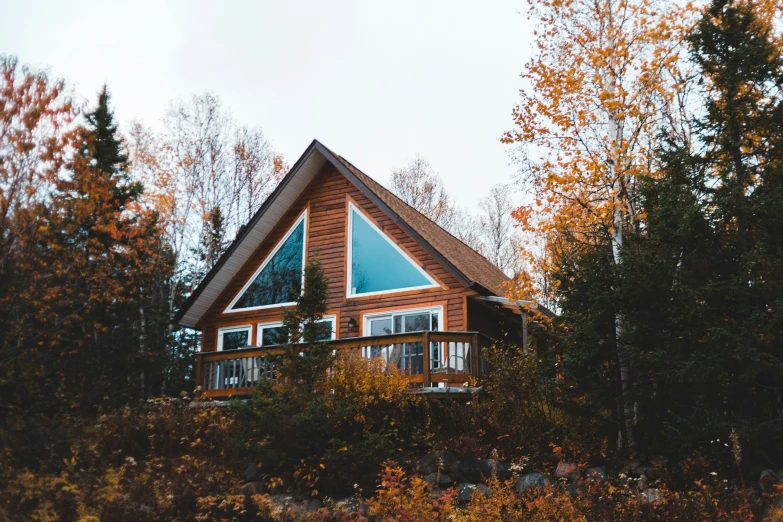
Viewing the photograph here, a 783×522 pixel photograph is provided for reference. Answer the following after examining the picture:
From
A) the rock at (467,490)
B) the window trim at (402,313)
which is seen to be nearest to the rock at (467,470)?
the rock at (467,490)

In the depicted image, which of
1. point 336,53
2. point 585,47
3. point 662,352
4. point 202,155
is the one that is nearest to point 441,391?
point 662,352

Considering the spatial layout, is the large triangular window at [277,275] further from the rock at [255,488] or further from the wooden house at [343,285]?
the rock at [255,488]

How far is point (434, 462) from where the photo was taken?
11078 mm

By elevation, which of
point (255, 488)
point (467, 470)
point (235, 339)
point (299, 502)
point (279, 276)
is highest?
point (279, 276)

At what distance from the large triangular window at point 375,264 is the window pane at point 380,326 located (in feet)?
2.25

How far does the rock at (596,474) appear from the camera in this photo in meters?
9.90

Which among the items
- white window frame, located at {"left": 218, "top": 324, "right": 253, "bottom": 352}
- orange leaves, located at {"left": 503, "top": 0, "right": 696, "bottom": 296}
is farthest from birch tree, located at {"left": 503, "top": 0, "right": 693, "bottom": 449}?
→ white window frame, located at {"left": 218, "top": 324, "right": 253, "bottom": 352}

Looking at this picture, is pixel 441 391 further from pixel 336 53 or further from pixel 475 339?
pixel 336 53

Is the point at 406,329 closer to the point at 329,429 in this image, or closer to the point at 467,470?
the point at 329,429

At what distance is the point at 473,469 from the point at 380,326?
20.9 feet

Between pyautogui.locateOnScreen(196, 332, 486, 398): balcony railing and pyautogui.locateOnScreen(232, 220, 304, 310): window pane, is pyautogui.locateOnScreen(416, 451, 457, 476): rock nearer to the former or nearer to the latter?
pyautogui.locateOnScreen(196, 332, 486, 398): balcony railing

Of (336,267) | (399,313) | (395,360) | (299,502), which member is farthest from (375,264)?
(299,502)

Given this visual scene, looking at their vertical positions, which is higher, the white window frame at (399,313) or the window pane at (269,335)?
the white window frame at (399,313)

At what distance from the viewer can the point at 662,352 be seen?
9.61 m
